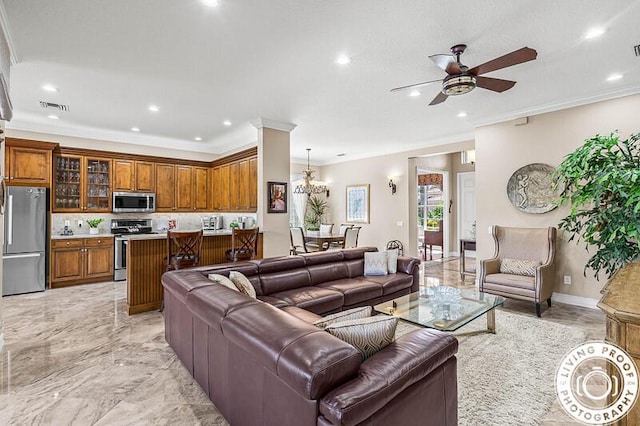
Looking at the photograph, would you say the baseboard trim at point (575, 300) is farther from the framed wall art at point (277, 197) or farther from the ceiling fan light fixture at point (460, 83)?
the framed wall art at point (277, 197)

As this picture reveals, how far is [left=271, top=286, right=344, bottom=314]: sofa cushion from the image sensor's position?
3287 millimetres

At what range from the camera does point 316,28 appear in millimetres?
2719

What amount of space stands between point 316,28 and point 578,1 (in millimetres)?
1984

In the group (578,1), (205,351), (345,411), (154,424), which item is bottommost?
(154,424)

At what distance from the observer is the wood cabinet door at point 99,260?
5852 mm

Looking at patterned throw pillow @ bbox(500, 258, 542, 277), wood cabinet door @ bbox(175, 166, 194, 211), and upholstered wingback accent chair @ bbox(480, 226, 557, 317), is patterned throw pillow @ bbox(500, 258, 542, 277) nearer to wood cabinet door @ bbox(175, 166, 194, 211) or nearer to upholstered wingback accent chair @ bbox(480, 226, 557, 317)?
upholstered wingback accent chair @ bbox(480, 226, 557, 317)

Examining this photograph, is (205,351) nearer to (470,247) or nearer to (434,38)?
(434,38)

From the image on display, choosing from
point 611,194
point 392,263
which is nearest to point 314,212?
point 392,263

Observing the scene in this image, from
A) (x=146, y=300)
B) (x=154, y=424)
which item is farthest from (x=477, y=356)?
(x=146, y=300)

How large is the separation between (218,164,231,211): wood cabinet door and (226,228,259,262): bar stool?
2.26 metres

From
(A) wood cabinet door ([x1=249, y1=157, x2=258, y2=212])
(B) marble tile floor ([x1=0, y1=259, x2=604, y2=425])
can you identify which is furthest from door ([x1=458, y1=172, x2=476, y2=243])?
(A) wood cabinet door ([x1=249, y1=157, x2=258, y2=212])

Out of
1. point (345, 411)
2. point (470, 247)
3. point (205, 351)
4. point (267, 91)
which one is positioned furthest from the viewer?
point (470, 247)

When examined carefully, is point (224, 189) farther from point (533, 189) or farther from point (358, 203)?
point (533, 189)

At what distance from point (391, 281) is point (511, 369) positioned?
65.6 inches
